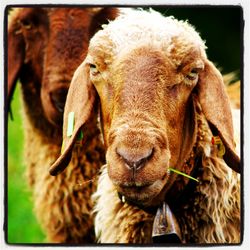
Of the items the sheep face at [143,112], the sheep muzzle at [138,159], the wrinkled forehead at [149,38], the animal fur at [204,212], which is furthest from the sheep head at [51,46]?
the sheep muzzle at [138,159]

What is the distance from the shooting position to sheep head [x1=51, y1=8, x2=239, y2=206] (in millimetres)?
3541

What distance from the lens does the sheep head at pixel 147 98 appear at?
11.6 ft

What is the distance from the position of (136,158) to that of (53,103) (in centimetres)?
142

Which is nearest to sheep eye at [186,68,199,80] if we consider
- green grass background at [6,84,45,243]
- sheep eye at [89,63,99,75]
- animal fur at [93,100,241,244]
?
animal fur at [93,100,241,244]

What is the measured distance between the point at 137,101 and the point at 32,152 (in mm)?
1879

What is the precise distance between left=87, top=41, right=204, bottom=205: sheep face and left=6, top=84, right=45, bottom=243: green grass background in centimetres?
143

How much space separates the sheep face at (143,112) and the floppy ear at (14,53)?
1.15 metres

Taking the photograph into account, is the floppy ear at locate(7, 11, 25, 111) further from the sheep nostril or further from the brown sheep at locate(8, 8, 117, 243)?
the sheep nostril

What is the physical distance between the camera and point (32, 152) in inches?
211

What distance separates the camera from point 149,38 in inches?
149

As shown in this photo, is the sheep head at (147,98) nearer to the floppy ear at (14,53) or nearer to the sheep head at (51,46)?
the sheep head at (51,46)

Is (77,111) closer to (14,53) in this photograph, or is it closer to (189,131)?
(189,131)

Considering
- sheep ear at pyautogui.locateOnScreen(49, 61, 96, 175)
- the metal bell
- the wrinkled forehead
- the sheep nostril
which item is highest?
the wrinkled forehead
